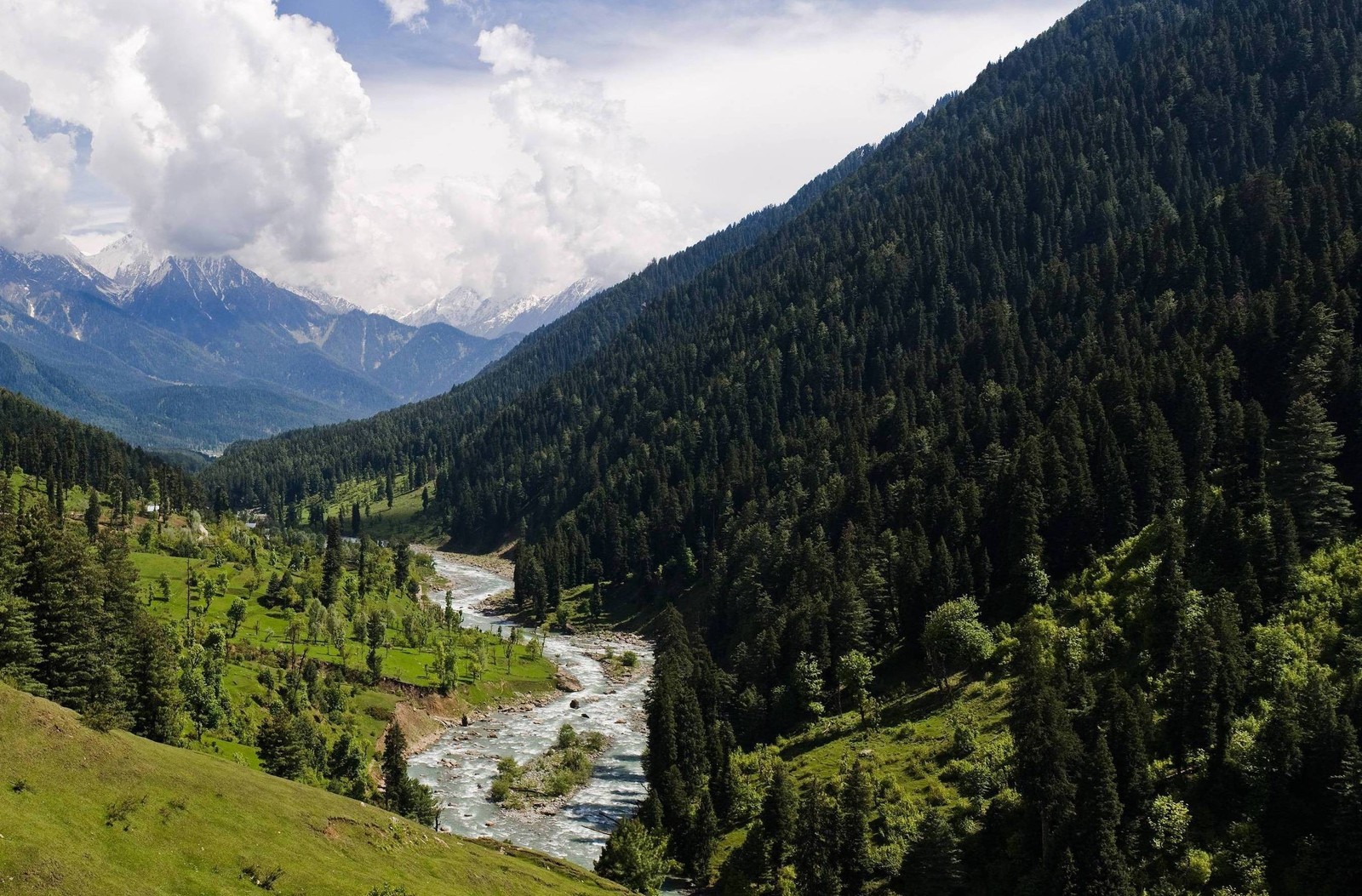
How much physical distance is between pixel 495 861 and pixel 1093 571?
3072 inches

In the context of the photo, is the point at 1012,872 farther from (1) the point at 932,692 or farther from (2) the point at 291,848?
(2) the point at 291,848

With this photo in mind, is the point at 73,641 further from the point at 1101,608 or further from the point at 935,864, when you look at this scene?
the point at 1101,608

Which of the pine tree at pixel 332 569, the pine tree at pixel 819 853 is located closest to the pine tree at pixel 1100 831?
the pine tree at pixel 819 853

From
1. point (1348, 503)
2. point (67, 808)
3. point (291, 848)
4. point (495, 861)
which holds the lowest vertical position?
point (495, 861)

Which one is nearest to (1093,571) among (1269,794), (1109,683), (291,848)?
(1109,683)

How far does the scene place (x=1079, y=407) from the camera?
142000 millimetres

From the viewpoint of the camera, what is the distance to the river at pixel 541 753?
95.7 metres

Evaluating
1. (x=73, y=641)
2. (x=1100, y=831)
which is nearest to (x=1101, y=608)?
(x=1100, y=831)

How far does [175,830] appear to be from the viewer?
1988 inches

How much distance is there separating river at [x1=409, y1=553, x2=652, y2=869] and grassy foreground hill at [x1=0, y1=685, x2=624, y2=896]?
29.4 metres

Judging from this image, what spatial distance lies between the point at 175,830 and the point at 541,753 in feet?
250

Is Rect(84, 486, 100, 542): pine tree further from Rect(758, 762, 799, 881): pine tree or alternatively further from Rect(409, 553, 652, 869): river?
Rect(758, 762, 799, 881): pine tree

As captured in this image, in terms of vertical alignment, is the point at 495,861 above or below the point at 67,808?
below

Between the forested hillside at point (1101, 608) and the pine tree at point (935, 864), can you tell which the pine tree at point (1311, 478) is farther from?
the pine tree at point (935, 864)
